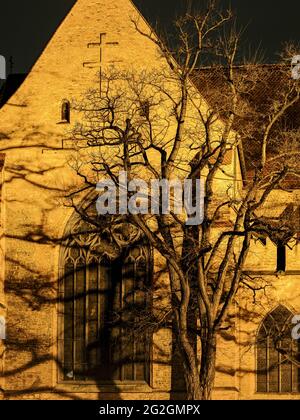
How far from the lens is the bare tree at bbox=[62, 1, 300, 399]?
22.8 m

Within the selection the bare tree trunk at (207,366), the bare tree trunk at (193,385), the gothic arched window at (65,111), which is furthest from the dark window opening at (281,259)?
the gothic arched window at (65,111)

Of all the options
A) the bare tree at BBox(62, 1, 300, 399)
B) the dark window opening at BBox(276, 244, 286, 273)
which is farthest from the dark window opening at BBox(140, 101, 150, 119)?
the dark window opening at BBox(276, 244, 286, 273)

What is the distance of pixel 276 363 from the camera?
2734 centimetres

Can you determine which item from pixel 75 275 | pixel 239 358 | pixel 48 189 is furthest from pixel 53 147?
pixel 239 358

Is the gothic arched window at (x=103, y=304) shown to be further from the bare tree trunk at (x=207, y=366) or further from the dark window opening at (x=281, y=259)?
the dark window opening at (x=281, y=259)

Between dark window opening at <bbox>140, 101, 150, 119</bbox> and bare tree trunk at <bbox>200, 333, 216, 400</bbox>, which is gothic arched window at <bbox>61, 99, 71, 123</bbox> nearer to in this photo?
dark window opening at <bbox>140, 101, 150, 119</bbox>

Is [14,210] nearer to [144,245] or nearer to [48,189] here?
[48,189]

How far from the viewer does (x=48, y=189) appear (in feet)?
87.7

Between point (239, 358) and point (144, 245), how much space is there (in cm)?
390

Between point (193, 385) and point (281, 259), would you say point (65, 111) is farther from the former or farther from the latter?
point (193, 385)

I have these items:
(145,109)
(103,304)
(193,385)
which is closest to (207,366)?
(193,385)

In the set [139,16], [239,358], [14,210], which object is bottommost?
[239,358]

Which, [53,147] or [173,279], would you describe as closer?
[173,279]

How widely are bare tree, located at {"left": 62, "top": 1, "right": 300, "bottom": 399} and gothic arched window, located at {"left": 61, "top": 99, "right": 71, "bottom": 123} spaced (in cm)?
41
